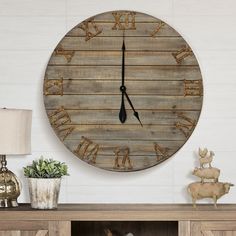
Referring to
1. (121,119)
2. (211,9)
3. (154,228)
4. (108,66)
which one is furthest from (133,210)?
(211,9)

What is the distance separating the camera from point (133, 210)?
10.2 feet

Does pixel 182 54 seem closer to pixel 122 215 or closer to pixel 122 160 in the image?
pixel 122 160

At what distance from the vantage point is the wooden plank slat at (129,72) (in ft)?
11.0

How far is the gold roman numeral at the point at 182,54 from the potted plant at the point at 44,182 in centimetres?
71

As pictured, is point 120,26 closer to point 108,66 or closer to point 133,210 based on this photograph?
point 108,66

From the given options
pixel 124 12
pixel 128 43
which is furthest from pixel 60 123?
pixel 124 12

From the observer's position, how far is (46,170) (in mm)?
3172

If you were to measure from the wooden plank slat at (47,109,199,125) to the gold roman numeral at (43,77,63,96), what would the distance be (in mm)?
87

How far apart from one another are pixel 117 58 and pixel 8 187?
761 millimetres

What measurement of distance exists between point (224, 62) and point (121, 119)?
54 cm

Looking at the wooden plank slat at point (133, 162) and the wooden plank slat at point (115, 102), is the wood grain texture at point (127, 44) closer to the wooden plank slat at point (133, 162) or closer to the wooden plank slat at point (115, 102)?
the wooden plank slat at point (115, 102)

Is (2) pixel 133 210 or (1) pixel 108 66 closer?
(2) pixel 133 210

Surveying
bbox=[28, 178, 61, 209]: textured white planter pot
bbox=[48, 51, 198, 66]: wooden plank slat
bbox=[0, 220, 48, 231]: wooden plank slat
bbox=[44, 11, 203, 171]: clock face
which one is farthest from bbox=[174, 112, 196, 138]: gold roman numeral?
bbox=[0, 220, 48, 231]: wooden plank slat

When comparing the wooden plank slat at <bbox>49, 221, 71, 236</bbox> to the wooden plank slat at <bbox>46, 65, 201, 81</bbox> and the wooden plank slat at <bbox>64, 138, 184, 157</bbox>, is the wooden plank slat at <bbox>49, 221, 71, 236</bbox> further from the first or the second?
the wooden plank slat at <bbox>46, 65, 201, 81</bbox>
